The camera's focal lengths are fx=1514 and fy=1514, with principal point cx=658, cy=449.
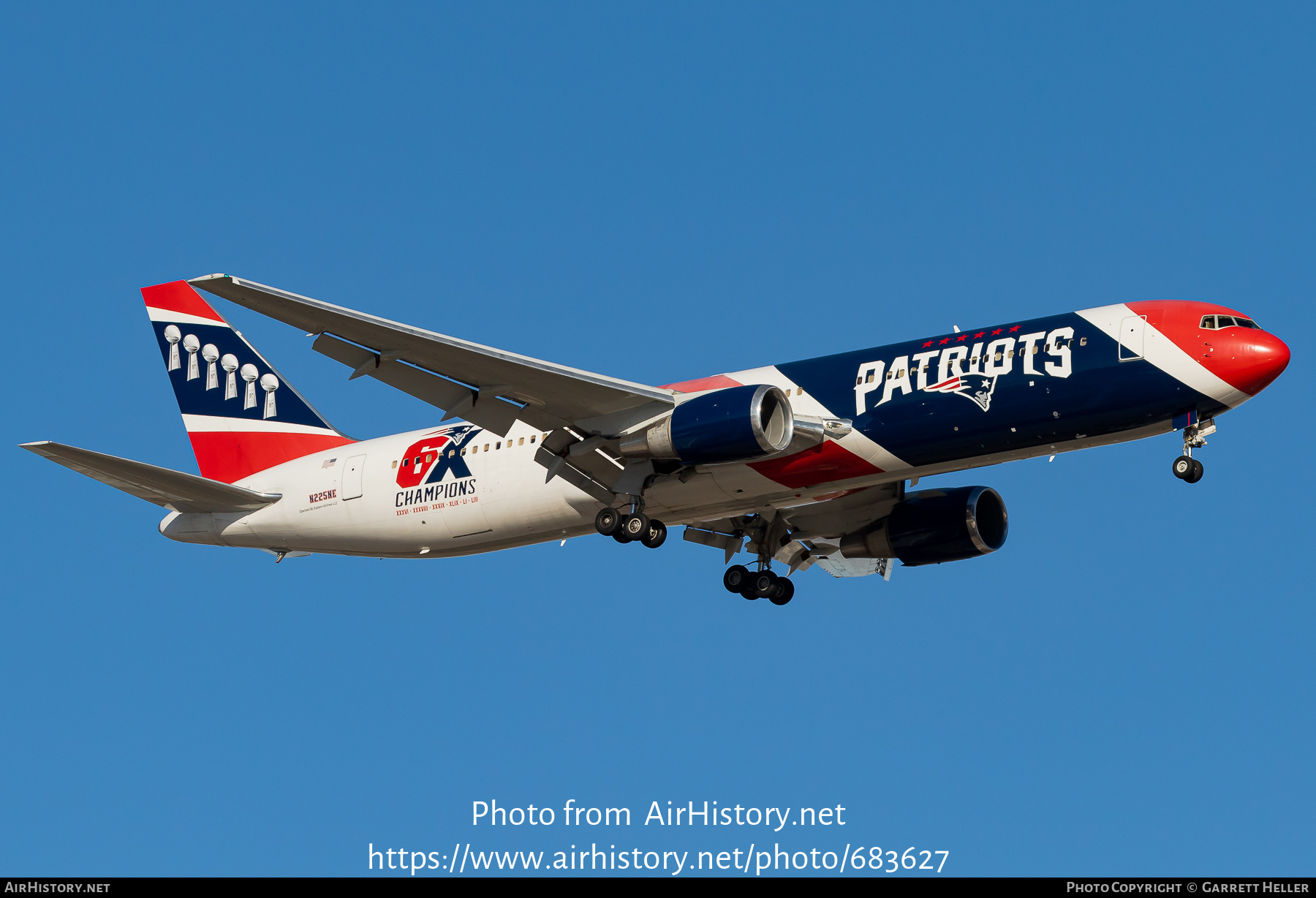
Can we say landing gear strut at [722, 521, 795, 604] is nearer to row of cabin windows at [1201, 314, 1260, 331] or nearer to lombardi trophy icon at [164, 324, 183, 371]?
row of cabin windows at [1201, 314, 1260, 331]

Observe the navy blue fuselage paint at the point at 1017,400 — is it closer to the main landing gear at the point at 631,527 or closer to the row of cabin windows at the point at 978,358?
the row of cabin windows at the point at 978,358

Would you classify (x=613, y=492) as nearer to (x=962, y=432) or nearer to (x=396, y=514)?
(x=396, y=514)

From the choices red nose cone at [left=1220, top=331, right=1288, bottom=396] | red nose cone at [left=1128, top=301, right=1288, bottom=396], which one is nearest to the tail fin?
red nose cone at [left=1128, top=301, right=1288, bottom=396]

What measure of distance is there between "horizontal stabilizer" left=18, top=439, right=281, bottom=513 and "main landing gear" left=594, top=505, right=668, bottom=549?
8.85 metres

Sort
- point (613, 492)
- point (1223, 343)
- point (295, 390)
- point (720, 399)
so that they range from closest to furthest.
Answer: point (1223, 343) → point (720, 399) → point (613, 492) → point (295, 390)

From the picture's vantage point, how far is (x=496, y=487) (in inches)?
1303

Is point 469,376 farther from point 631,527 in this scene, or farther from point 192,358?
point 192,358

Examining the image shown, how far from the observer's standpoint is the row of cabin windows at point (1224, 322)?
1107 inches

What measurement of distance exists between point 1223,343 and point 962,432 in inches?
196

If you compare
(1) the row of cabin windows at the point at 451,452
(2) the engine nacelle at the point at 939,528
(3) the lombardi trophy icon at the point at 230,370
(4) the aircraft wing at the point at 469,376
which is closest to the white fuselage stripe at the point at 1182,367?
(2) the engine nacelle at the point at 939,528

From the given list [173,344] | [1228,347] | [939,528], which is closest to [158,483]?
[173,344]

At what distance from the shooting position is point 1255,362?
27.6m
